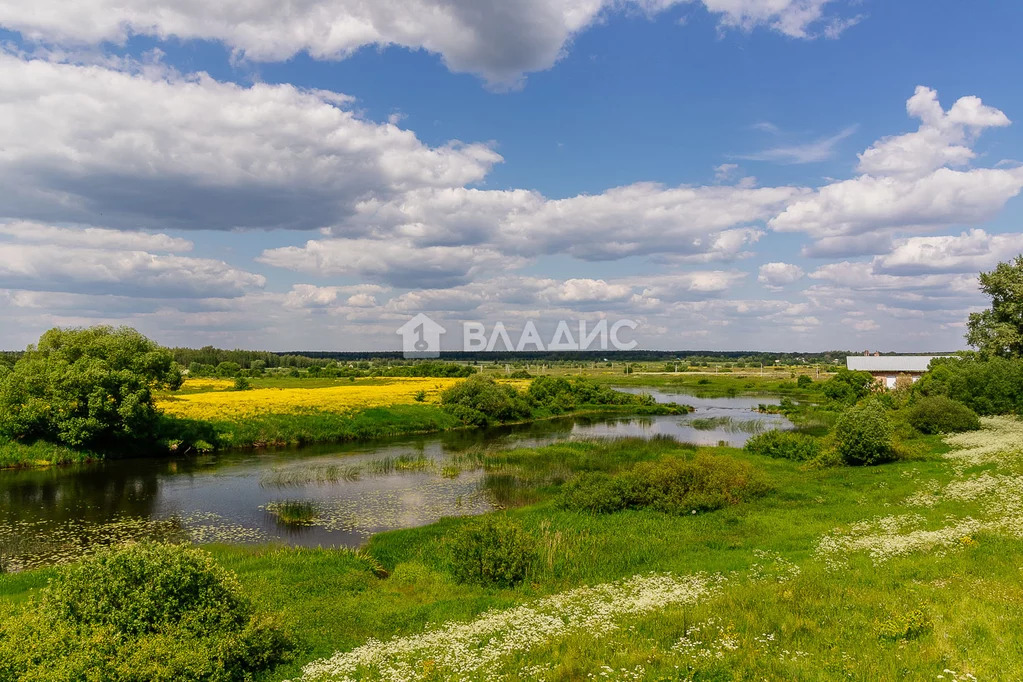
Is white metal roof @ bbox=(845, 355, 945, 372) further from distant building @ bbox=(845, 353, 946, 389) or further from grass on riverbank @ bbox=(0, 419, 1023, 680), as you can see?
grass on riverbank @ bbox=(0, 419, 1023, 680)

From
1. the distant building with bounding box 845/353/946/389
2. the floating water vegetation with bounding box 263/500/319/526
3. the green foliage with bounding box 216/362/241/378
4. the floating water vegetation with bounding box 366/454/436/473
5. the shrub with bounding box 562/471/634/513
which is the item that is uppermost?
the green foliage with bounding box 216/362/241/378

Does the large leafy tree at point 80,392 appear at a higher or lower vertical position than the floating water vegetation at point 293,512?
higher

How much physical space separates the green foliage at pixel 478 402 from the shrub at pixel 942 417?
4064cm

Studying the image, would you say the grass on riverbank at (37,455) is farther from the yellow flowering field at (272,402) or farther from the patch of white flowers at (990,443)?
the patch of white flowers at (990,443)

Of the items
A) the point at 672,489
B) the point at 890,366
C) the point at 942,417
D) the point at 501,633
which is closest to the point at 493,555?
the point at 501,633

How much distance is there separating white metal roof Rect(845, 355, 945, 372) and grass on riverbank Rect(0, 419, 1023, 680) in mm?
70565

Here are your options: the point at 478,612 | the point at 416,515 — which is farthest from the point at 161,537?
the point at 478,612

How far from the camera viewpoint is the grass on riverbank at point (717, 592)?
9.57 metres

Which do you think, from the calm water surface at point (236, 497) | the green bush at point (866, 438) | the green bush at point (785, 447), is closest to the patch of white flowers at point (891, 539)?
the green bush at point (866, 438)

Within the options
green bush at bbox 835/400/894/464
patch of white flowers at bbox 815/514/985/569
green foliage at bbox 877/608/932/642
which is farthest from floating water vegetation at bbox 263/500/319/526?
green bush at bbox 835/400/894/464

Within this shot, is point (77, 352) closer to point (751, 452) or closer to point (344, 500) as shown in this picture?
point (344, 500)

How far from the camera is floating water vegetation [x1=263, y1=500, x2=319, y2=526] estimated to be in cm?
2686

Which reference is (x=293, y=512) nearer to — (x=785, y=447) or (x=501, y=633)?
(x=501, y=633)

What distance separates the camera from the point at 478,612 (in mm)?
14234
